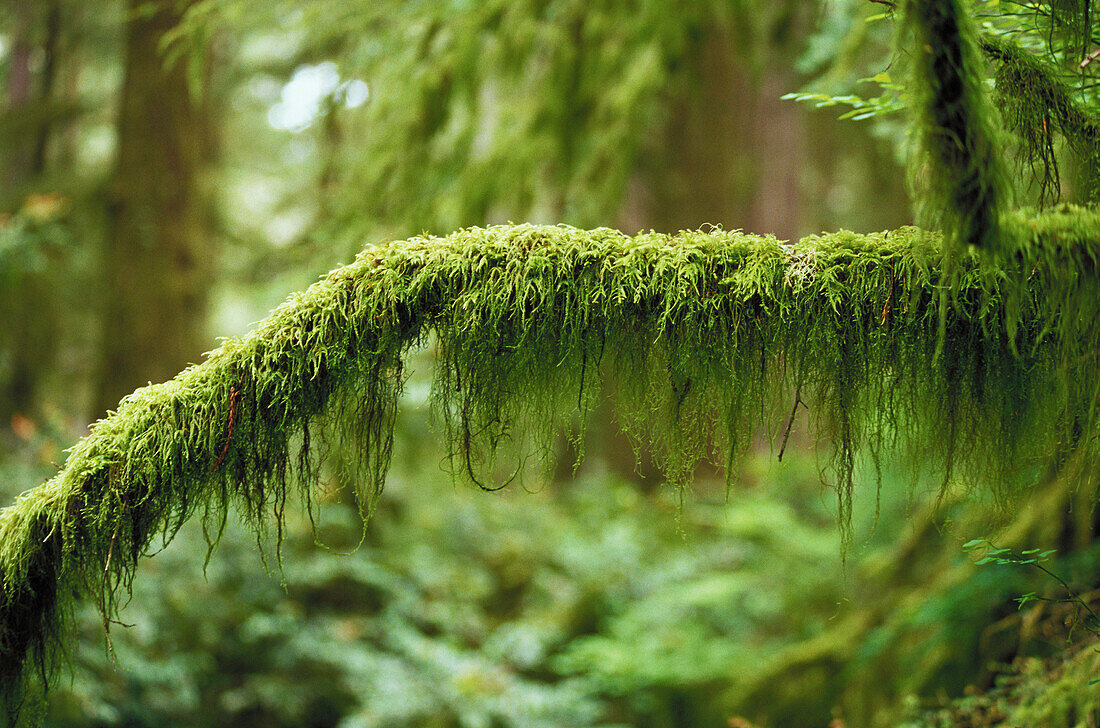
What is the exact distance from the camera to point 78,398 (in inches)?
392

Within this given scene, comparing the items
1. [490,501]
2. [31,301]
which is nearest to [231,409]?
[490,501]

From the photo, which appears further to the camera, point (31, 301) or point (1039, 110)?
point (31, 301)

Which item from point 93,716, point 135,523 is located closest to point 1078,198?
point 135,523

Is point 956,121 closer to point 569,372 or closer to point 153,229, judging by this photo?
point 569,372

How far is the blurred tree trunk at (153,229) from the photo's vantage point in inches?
231

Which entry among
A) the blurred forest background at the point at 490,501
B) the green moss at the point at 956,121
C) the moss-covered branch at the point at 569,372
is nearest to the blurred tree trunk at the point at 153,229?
the blurred forest background at the point at 490,501

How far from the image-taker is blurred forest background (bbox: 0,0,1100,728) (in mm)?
3771

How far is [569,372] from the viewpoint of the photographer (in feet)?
5.89

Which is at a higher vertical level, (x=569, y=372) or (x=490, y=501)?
(x=569, y=372)

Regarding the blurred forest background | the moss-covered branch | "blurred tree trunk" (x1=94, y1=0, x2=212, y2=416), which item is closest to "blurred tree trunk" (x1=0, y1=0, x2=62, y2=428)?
the blurred forest background

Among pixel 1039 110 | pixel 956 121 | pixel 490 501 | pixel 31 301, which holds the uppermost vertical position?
pixel 31 301

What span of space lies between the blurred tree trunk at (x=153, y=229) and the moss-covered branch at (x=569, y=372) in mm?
4495

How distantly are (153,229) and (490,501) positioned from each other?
3.99 meters

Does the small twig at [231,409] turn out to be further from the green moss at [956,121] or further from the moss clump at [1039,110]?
the moss clump at [1039,110]
